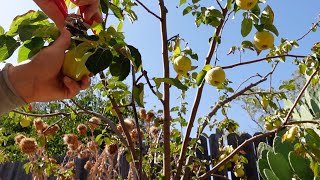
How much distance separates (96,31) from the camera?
913mm

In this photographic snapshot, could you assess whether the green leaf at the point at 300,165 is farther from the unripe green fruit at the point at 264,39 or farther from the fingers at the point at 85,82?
the fingers at the point at 85,82

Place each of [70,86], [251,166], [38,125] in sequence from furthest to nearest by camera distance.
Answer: [251,166]
[38,125]
[70,86]

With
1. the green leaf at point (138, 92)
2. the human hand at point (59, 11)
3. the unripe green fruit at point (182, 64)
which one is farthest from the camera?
the unripe green fruit at point (182, 64)

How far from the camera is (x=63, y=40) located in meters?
0.82

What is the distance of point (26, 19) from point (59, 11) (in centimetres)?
21

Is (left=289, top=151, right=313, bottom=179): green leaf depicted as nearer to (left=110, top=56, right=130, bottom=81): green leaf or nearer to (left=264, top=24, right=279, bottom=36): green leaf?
(left=264, top=24, right=279, bottom=36): green leaf

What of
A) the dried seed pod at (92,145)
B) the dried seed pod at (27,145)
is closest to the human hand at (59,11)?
the dried seed pod at (27,145)

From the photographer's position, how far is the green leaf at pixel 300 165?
217cm

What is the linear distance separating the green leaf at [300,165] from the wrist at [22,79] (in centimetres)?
170

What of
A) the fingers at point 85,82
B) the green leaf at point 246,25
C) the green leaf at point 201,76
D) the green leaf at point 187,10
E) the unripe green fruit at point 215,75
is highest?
the green leaf at point 187,10

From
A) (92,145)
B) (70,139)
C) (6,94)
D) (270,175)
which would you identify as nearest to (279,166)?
(270,175)

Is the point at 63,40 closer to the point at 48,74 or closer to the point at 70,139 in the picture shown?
the point at 48,74

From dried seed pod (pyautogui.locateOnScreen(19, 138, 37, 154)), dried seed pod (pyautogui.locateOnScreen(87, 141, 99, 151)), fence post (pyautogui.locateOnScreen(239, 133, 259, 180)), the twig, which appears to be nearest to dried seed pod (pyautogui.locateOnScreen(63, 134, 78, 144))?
dried seed pod (pyautogui.locateOnScreen(19, 138, 37, 154))

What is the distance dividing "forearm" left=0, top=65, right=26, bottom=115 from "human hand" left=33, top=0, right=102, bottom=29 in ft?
0.54
